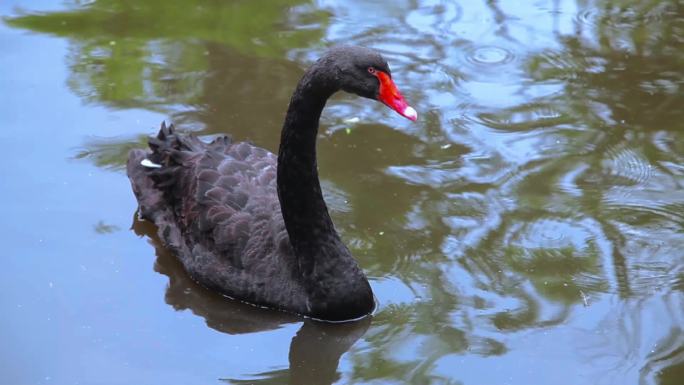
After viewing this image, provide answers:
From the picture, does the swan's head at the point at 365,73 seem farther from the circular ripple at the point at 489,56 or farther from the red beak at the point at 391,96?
the circular ripple at the point at 489,56

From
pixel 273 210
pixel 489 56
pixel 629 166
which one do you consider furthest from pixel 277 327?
pixel 489 56

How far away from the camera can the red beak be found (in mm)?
5109

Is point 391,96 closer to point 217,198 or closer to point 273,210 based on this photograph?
point 273,210

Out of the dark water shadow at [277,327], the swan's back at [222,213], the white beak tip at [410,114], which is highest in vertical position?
the white beak tip at [410,114]

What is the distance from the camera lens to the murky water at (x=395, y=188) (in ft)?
17.5

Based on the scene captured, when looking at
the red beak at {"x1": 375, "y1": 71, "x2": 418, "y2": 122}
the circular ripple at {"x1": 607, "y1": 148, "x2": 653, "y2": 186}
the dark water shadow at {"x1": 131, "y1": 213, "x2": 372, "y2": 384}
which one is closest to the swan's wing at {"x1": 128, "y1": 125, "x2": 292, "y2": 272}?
the dark water shadow at {"x1": 131, "y1": 213, "x2": 372, "y2": 384}

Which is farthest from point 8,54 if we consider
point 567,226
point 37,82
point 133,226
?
point 567,226

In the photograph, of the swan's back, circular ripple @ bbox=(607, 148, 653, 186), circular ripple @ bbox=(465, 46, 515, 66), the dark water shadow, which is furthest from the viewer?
circular ripple @ bbox=(465, 46, 515, 66)

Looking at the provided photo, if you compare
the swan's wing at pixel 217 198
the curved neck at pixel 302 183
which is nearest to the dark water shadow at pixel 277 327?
the swan's wing at pixel 217 198

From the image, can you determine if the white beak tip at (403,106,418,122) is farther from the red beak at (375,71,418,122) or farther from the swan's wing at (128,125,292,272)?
the swan's wing at (128,125,292,272)

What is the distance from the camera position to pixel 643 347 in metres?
5.29

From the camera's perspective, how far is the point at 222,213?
19.2 ft

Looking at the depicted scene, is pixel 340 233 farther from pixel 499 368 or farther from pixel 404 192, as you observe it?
pixel 499 368

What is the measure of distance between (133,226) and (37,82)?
1.92 metres
